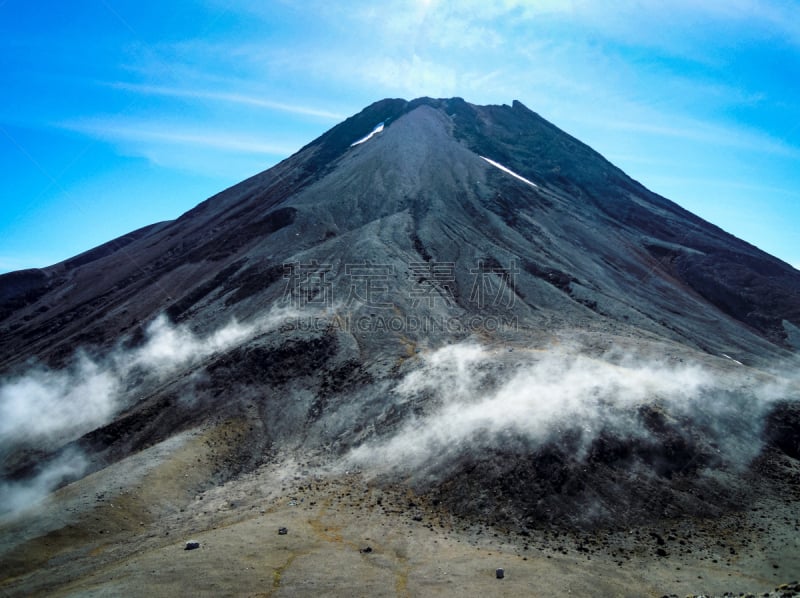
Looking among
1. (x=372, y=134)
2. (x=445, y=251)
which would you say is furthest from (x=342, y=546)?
(x=372, y=134)

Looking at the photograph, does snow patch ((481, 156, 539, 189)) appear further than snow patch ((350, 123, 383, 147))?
No

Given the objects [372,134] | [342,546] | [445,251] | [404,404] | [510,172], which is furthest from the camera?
[372,134]

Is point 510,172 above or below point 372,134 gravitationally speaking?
below

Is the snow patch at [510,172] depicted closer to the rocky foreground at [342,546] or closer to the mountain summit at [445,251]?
the mountain summit at [445,251]

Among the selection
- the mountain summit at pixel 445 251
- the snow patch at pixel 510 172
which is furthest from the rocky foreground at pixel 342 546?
the snow patch at pixel 510 172

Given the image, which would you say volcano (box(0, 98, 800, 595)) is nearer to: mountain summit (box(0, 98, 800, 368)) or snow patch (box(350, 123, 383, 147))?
mountain summit (box(0, 98, 800, 368))

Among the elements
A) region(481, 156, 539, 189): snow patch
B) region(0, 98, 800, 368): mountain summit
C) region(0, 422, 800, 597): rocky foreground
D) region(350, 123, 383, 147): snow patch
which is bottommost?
region(0, 422, 800, 597): rocky foreground

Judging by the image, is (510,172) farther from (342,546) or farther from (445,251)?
(342,546)

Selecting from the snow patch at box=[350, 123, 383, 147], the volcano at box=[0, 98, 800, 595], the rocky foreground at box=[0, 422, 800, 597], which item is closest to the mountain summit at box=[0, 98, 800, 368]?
the volcano at box=[0, 98, 800, 595]

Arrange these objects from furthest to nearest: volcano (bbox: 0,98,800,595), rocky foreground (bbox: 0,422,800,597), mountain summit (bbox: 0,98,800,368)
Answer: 1. mountain summit (bbox: 0,98,800,368)
2. volcano (bbox: 0,98,800,595)
3. rocky foreground (bbox: 0,422,800,597)
